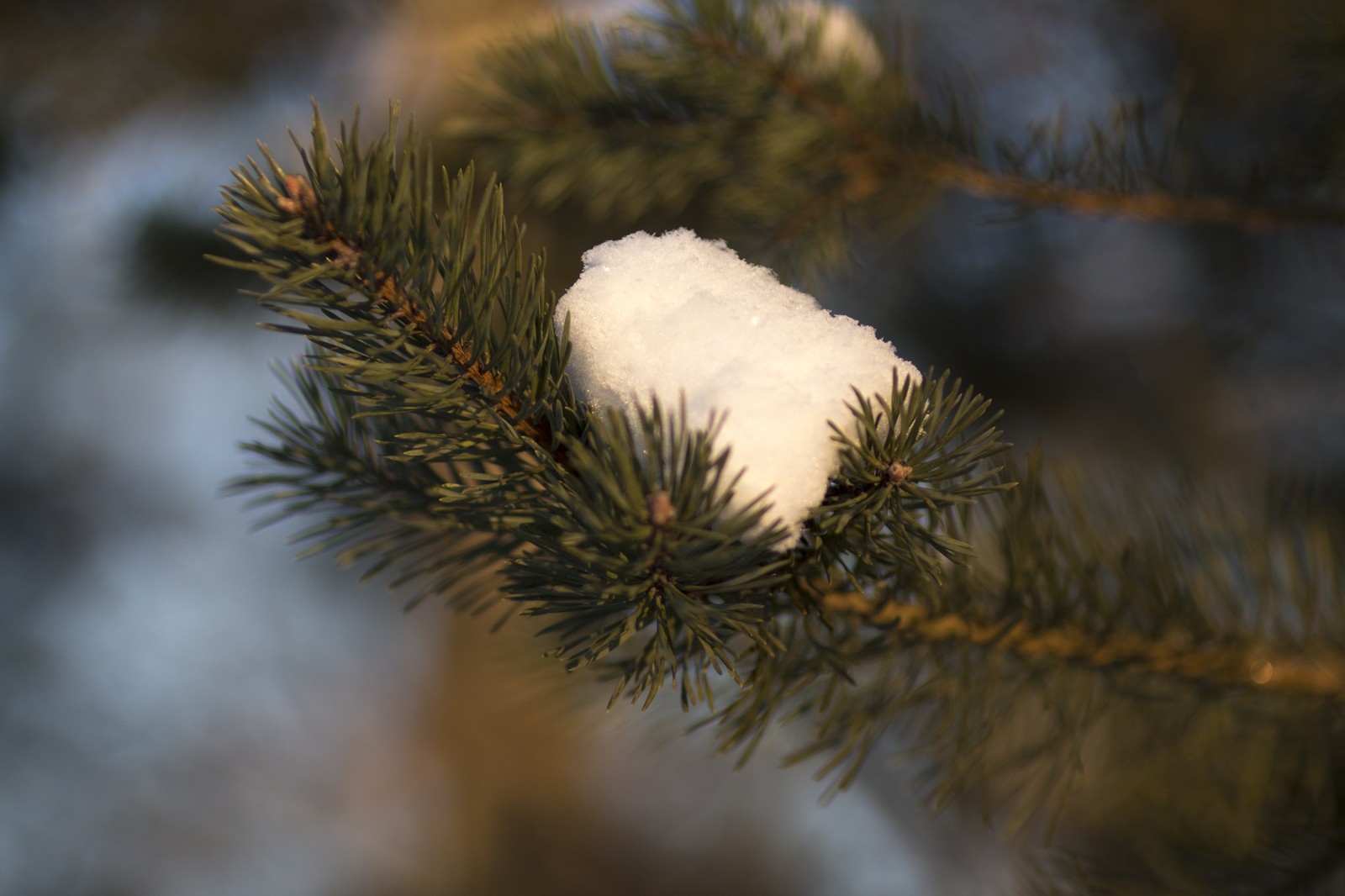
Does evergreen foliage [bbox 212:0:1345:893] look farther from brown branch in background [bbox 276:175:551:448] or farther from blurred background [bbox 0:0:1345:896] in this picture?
blurred background [bbox 0:0:1345:896]

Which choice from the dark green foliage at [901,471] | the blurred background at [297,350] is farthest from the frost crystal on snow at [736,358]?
the blurred background at [297,350]

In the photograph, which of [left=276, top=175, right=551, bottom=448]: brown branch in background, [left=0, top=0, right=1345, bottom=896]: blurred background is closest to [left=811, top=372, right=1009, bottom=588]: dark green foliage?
[left=276, top=175, right=551, bottom=448]: brown branch in background

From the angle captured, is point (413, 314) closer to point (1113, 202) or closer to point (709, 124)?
point (709, 124)

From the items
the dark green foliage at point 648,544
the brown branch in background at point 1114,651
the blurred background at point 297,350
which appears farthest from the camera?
the blurred background at point 297,350

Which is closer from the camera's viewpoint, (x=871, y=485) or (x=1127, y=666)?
(x=871, y=485)

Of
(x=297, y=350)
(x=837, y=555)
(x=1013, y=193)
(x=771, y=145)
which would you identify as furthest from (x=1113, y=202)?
(x=297, y=350)

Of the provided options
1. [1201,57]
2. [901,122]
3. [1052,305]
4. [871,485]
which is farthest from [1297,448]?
[871,485]

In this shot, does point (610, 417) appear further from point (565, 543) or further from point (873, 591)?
point (873, 591)

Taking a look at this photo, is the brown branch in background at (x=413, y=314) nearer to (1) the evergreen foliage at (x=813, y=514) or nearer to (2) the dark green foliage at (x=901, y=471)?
(1) the evergreen foliage at (x=813, y=514)
